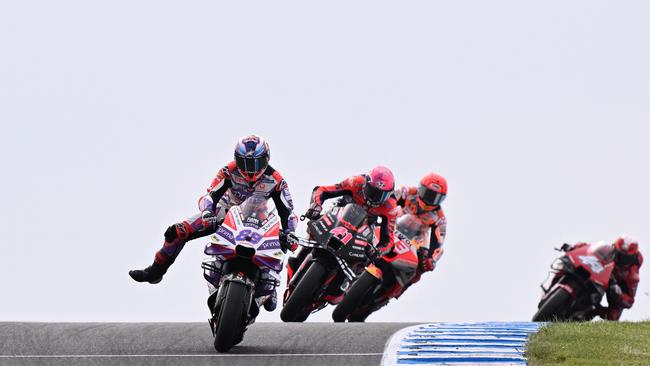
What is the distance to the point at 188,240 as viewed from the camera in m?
15.3

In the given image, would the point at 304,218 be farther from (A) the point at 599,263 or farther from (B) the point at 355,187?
(A) the point at 599,263

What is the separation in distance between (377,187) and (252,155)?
14.9 feet

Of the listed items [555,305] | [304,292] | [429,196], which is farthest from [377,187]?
[429,196]

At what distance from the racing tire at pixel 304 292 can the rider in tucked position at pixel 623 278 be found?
6.66 m

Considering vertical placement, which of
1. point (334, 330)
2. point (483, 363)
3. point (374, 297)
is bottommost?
point (374, 297)

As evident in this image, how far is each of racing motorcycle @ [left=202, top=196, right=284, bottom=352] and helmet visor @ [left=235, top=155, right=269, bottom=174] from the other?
916 millimetres

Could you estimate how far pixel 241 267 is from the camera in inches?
484

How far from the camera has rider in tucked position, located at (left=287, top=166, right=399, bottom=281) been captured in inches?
705

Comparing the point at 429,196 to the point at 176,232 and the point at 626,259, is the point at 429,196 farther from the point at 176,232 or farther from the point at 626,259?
the point at 176,232

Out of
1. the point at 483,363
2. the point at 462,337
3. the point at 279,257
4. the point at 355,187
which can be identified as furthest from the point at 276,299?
the point at 355,187

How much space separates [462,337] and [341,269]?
422 centimetres

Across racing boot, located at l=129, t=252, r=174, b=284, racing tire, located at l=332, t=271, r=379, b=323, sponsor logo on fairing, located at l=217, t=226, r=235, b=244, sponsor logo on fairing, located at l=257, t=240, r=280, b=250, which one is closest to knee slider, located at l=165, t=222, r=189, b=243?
racing boot, located at l=129, t=252, r=174, b=284

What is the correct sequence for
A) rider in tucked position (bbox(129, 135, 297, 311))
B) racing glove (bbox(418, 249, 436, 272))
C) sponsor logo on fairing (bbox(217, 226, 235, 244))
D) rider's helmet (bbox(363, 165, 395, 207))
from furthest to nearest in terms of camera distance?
racing glove (bbox(418, 249, 436, 272))
rider's helmet (bbox(363, 165, 395, 207))
rider in tucked position (bbox(129, 135, 297, 311))
sponsor logo on fairing (bbox(217, 226, 235, 244))

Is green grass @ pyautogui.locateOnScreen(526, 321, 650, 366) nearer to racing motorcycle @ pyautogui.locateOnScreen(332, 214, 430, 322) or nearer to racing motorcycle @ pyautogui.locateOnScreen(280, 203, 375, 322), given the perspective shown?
racing motorcycle @ pyautogui.locateOnScreen(280, 203, 375, 322)
